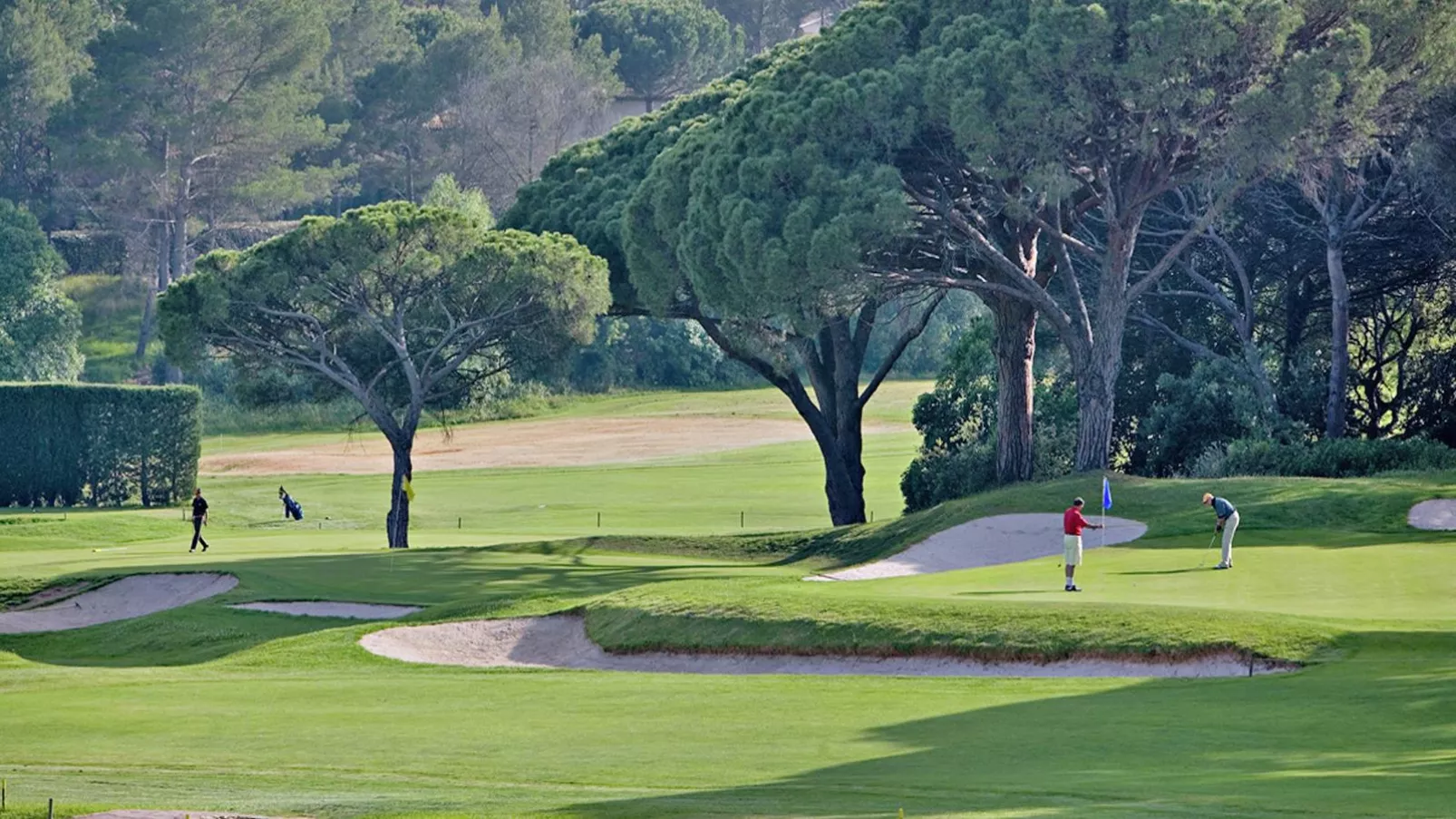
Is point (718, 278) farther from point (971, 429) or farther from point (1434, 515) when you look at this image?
point (1434, 515)

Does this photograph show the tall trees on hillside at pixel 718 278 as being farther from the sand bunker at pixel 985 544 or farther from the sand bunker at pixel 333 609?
the sand bunker at pixel 333 609

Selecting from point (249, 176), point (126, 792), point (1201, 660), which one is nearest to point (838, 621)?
point (1201, 660)

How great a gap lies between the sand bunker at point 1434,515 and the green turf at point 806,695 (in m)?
0.50

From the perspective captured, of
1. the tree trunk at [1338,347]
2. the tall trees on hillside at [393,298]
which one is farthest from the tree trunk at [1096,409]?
the tall trees on hillside at [393,298]

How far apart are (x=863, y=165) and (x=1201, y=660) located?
19.3m

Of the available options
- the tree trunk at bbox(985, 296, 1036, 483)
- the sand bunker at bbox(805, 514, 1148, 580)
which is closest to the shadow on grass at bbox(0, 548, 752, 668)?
the sand bunker at bbox(805, 514, 1148, 580)

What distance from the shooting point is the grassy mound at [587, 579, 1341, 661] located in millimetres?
25578

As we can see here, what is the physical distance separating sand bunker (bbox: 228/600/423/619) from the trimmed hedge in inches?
937

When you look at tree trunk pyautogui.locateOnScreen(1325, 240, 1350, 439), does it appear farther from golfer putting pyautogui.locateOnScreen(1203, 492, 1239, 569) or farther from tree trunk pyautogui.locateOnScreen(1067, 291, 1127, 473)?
golfer putting pyautogui.locateOnScreen(1203, 492, 1239, 569)

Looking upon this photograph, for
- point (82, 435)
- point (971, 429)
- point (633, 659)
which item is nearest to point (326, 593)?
point (633, 659)

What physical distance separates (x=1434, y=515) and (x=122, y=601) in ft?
75.0

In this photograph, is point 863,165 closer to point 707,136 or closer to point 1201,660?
point 707,136

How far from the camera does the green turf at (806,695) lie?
17.7 m

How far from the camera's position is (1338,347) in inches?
1986
